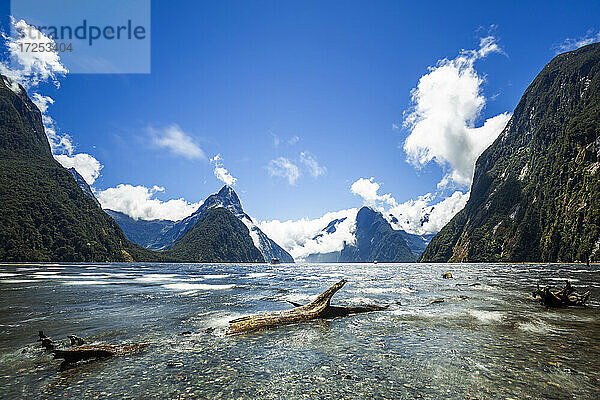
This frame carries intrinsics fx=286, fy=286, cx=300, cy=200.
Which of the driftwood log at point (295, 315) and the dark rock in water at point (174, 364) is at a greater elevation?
the dark rock in water at point (174, 364)

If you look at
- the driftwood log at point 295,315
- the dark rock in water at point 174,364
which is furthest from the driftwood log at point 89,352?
the driftwood log at point 295,315

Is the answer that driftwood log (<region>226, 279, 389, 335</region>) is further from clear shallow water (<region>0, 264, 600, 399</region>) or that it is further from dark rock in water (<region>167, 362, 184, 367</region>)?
dark rock in water (<region>167, 362, 184, 367</region>)

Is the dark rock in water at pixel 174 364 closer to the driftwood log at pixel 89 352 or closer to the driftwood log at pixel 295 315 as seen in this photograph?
the driftwood log at pixel 89 352

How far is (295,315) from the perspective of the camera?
19906 mm

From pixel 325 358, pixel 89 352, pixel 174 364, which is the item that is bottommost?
pixel 325 358

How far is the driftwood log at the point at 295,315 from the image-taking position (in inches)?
680

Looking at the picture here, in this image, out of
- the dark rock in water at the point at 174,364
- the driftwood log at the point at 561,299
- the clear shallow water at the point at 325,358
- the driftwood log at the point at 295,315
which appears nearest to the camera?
the clear shallow water at the point at 325,358

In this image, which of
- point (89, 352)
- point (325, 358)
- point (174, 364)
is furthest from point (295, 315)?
point (89, 352)

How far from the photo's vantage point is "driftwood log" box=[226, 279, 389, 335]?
1728 cm

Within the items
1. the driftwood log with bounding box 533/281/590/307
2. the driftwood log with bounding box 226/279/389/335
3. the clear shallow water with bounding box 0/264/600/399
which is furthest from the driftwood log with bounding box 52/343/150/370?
the driftwood log with bounding box 533/281/590/307

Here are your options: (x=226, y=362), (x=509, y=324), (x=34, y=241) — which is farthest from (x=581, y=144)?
(x=34, y=241)

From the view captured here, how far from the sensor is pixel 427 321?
761 inches

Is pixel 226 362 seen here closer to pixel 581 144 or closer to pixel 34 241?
pixel 34 241

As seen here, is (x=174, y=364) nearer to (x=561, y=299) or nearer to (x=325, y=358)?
(x=325, y=358)
